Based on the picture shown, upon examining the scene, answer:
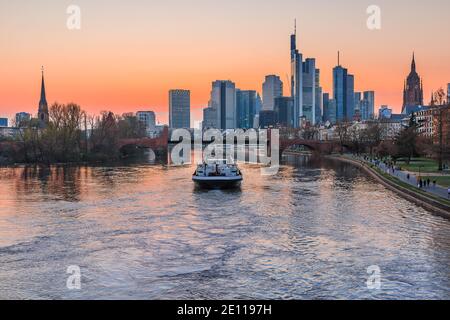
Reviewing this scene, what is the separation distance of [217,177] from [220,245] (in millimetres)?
25458

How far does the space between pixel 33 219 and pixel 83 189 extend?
15275 mm

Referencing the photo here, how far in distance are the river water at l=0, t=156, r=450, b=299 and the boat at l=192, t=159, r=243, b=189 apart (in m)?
6.42

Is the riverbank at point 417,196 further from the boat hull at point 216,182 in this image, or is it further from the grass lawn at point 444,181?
the boat hull at point 216,182

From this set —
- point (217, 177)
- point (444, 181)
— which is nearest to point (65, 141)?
point (217, 177)

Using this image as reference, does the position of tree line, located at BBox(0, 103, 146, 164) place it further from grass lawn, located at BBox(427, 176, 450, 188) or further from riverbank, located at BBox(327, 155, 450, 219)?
grass lawn, located at BBox(427, 176, 450, 188)

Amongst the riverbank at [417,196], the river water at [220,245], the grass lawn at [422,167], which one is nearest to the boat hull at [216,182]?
the river water at [220,245]

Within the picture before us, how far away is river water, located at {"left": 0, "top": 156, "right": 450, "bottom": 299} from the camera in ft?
55.4

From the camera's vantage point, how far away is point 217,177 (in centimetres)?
4794

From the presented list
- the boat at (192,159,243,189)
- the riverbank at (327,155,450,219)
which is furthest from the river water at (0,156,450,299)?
the boat at (192,159,243,189)

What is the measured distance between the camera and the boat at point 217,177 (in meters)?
47.8

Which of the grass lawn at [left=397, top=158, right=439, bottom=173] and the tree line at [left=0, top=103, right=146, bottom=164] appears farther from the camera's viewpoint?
the tree line at [left=0, top=103, right=146, bottom=164]

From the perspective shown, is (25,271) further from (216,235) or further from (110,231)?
(216,235)

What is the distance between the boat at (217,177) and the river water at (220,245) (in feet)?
21.0
